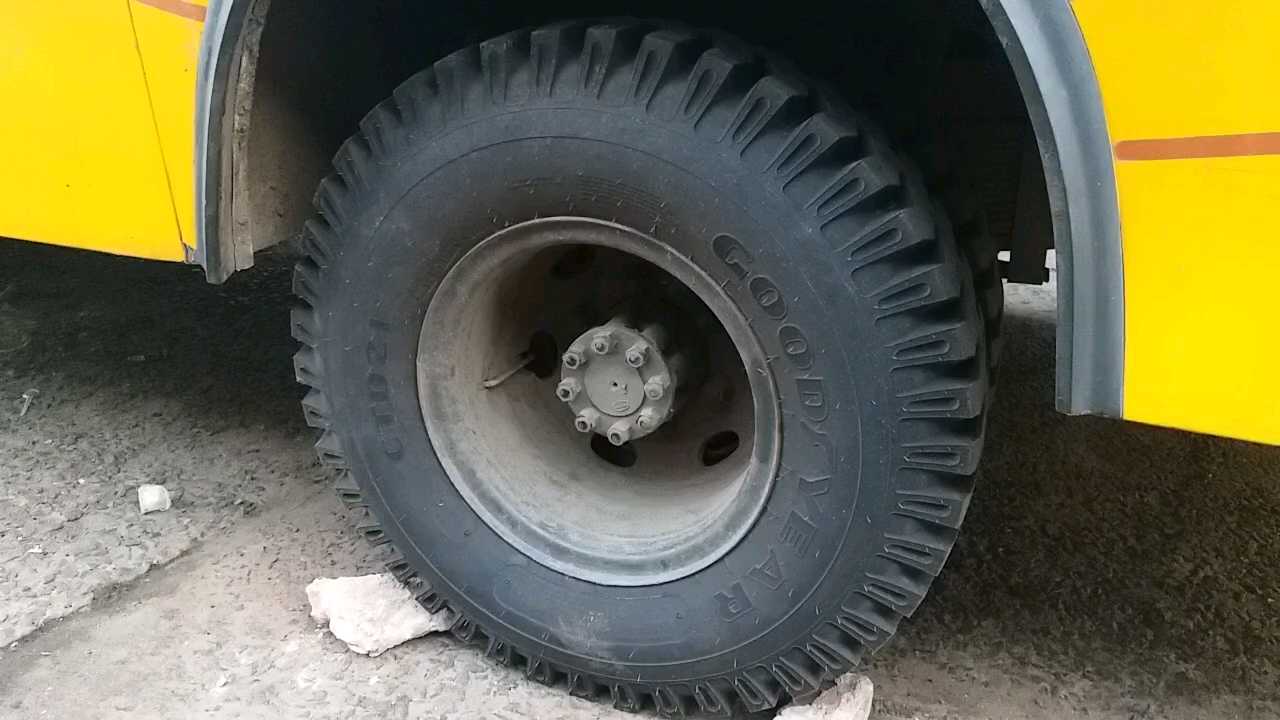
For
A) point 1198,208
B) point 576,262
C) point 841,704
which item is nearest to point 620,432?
point 576,262

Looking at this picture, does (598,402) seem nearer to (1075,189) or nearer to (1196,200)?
(1075,189)

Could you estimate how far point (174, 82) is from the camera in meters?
1.66

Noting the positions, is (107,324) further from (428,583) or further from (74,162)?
(428,583)

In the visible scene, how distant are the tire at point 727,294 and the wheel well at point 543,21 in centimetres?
19

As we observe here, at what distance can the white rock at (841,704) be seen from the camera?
5.57 ft

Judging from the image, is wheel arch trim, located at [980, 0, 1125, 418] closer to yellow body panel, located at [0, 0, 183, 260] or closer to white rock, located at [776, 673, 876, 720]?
white rock, located at [776, 673, 876, 720]

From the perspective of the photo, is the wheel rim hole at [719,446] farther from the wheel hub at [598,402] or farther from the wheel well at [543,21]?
the wheel well at [543,21]

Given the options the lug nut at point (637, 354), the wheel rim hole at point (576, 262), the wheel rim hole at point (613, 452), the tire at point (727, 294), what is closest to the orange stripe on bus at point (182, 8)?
the tire at point (727, 294)

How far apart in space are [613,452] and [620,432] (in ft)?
0.86

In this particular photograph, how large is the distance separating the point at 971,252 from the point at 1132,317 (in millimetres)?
742

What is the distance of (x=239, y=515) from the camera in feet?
7.84

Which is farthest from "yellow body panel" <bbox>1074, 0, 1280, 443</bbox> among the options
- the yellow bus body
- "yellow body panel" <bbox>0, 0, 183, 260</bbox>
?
"yellow body panel" <bbox>0, 0, 183, 260</bbox>

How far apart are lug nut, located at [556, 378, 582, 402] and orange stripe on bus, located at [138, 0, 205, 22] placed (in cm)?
84

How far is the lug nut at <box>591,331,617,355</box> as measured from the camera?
1.77m
